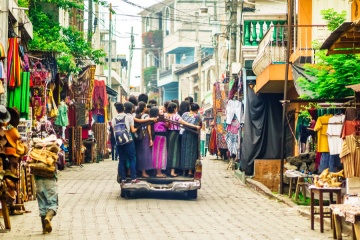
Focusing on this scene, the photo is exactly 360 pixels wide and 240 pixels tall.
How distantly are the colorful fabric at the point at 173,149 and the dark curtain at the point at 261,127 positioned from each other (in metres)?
6.99

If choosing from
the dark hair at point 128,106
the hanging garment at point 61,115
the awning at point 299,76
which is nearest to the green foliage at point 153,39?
the hanging garment at point 61,115

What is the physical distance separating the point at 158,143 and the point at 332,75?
422 cm

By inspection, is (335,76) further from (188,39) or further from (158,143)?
(188,39)

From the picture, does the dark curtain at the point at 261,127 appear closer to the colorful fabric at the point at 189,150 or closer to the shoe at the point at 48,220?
the colorful fabric at the point at 189,150

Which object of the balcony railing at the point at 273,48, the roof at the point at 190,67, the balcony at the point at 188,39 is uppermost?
the balcony at the point at 188,39

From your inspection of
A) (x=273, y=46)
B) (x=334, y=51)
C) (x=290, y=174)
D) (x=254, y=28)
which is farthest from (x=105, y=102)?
(x=334, y=51)

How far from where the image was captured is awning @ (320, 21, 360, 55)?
43.7 feet

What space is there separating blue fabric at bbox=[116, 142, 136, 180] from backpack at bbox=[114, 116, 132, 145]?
0.55ft

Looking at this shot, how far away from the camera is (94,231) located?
1347cm

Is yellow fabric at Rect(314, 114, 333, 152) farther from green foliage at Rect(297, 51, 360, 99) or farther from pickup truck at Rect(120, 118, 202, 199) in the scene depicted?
pickup truck at Rect(120, 118, 202, 199)

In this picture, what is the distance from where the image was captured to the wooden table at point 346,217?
37.3ft

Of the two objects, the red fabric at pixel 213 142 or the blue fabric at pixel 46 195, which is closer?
the blue fabric at pixel 46 195

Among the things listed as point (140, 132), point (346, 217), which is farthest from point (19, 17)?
point (346, 217)

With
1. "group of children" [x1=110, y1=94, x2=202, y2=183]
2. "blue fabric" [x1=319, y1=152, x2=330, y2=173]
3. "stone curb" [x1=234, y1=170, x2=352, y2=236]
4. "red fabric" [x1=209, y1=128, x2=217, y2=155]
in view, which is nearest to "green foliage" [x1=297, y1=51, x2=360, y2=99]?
"blue fabric" [x1=319, y1=152, x2=330, y2=173]
